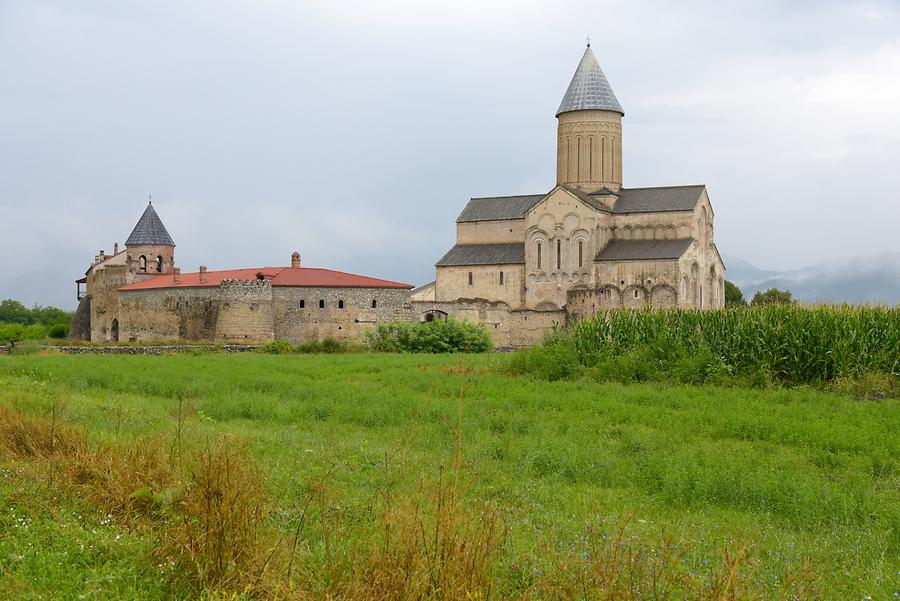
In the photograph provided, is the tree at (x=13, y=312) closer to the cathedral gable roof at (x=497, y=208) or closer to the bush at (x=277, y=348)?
the cathedral gable roof at (x=497, y=208)

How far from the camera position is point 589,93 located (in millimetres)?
45031

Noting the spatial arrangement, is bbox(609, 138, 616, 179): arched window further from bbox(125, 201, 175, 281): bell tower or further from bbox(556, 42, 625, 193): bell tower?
bbox(125, 201, 175, 281): bell tower

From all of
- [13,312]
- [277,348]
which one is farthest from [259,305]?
[13,312]

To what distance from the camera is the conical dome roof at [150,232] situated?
46750 millimetres

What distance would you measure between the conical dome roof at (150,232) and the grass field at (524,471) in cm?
3242

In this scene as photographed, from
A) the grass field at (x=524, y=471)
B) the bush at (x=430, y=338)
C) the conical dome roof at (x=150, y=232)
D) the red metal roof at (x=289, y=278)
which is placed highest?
the conical dome roof at (x=150, y=232)

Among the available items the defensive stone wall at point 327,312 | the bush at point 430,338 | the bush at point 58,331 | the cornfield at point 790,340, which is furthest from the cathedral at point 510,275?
the cornfield at point 790,340

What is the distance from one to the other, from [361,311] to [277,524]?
3216 centimetres

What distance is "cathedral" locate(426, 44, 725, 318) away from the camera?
39.2 m

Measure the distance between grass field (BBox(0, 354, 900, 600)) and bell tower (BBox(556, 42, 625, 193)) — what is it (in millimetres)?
30340

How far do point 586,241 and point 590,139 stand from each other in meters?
6.39

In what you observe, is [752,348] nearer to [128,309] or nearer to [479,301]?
[479,301]

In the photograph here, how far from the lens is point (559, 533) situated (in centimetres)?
617

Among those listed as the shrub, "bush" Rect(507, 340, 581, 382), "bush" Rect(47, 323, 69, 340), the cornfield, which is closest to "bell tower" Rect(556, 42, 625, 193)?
the cornfield
